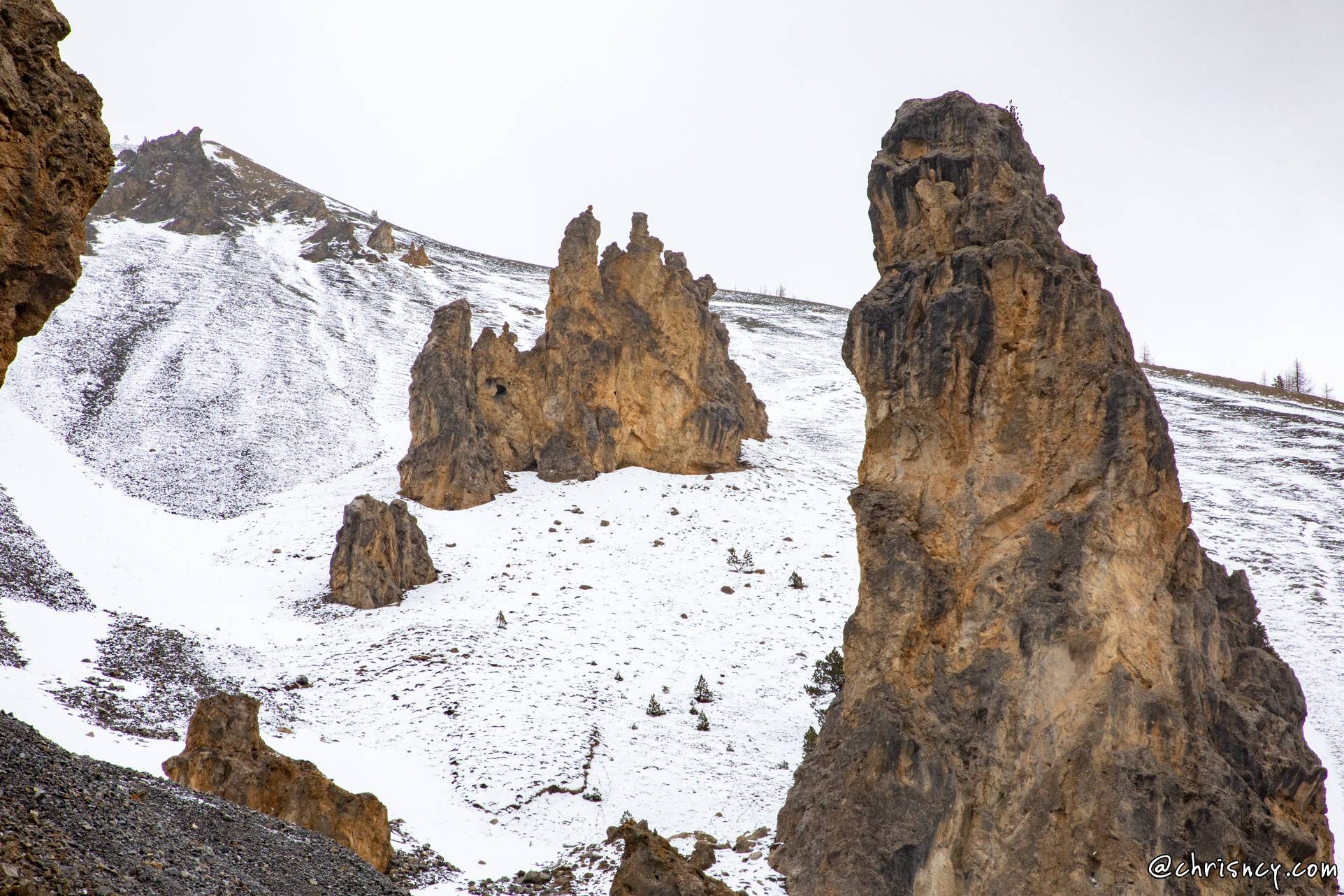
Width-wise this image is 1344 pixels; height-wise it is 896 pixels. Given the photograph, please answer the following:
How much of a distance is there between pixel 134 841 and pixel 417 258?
9484 centimetres

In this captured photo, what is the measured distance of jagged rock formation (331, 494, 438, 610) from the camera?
30656mm

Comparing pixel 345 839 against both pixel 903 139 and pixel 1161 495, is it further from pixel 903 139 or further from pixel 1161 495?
pixel 903 139

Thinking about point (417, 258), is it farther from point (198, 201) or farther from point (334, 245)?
point (198, 201)

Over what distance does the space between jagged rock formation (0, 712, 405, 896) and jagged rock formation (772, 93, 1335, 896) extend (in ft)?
22.7

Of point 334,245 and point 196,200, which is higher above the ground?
point 196,200

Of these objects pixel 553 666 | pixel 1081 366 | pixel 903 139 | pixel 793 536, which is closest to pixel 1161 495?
pixel 1081 366

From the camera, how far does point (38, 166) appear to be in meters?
7.57

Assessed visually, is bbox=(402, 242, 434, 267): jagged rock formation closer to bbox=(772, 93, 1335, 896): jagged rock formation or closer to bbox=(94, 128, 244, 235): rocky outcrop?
bbox=(94, 128, 244, 235): rocky outcrop

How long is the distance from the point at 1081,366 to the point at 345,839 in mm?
13533

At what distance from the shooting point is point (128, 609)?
89.0 ft

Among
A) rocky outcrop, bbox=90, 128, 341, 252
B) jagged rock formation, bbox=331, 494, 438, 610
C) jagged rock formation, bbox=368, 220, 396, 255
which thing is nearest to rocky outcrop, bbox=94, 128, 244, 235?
rocky outcrop, bbox=90, 128, 341, 252

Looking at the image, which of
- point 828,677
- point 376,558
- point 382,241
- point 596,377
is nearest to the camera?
point 828,677

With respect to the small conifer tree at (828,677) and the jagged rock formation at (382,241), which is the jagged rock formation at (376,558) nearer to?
the small conifer tree at (828,677)

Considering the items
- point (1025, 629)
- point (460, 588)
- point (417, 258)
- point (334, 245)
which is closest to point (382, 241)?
point (417, 258)
